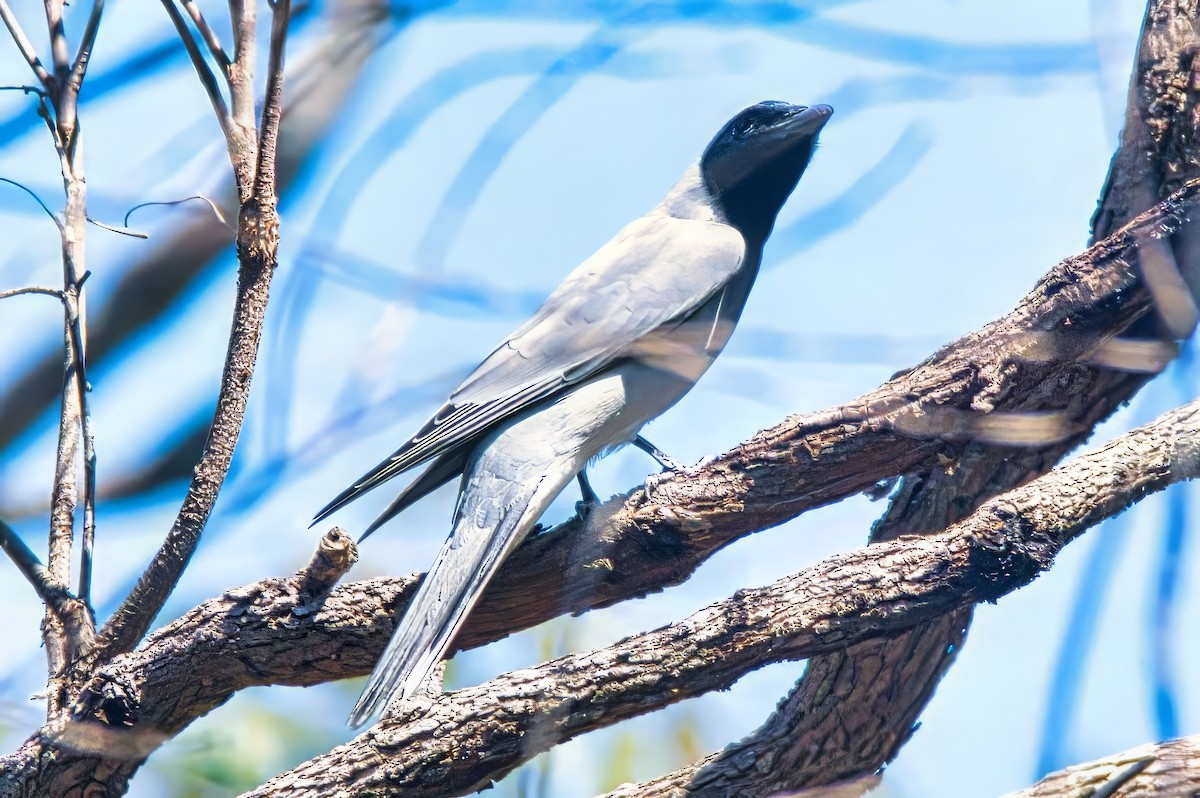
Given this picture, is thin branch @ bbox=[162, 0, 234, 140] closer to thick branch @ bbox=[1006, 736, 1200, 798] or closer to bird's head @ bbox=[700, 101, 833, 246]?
bird's head @ bbox=[700, 101, 833, 246]

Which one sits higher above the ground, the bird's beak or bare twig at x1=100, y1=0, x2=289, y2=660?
the bird's beak

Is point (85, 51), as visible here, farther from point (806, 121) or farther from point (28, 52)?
point (806, 121)

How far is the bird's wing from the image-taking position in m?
3.44

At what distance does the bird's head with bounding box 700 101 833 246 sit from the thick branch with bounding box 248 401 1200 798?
229cm

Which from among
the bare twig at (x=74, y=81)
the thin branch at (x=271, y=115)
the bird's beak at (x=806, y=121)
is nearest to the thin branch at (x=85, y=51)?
the bare twig at (x=74, y=81)

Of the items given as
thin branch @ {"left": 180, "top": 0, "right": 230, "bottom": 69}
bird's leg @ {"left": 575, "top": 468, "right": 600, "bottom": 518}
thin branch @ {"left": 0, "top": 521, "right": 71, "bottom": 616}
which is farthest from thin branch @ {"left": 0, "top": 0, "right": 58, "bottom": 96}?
bird's leg @ {"left": 575, "top": 468, "right": 600, "bottom": 518}

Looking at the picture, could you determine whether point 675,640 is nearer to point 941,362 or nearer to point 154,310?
point 941,362

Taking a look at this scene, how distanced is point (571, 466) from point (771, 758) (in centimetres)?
118

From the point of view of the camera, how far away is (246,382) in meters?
3.11

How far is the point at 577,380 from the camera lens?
3.66 metres

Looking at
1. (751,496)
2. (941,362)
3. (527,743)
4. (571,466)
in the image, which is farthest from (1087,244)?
(527,743)

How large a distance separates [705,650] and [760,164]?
2850 millimetres

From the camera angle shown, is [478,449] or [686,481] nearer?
[686,481]

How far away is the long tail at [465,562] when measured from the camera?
2.77m
